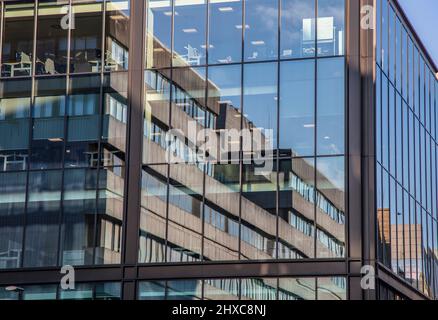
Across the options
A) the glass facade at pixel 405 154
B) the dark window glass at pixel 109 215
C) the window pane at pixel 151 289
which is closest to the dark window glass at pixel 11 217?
the dark window glass at pixel 109 215

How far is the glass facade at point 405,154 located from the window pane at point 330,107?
1.69m

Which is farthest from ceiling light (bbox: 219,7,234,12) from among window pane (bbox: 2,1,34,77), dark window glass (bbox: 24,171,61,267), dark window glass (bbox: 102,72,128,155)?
dark window glass (bbox: 24,171,61,267)

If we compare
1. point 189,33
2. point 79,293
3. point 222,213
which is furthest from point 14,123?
point 222,213

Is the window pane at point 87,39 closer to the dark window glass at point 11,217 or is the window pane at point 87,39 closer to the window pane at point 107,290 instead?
the dark window glass at point 11,217

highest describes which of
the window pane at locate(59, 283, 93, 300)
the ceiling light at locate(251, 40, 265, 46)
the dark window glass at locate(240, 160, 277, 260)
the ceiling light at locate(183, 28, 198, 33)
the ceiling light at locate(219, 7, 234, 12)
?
the ceiling light at locate(219, 7, 234, 12)

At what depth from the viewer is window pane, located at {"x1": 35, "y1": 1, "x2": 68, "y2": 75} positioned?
38094mm

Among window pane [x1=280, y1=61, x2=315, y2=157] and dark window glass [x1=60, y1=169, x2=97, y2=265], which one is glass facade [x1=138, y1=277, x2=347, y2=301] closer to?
dark window glass [x1=60, y1=169, x2=97, y2=265]

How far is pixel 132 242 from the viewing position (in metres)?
35.5

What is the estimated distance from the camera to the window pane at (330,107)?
1372 inches

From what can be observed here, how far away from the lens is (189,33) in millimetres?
37062

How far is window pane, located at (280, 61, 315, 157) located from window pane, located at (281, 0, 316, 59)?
42 centimetres
